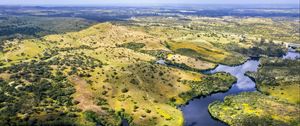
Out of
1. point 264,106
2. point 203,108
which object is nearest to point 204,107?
point 203,108

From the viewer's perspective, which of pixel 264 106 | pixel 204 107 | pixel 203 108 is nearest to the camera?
pixel 203 108

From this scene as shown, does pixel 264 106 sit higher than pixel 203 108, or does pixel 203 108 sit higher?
pixel 264 106

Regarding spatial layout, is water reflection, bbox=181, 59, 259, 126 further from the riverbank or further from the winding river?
the riverbank

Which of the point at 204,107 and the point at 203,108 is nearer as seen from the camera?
the point at 203,108

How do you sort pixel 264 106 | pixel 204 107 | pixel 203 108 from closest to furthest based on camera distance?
pixel 203 108, pixel 204 107, pixel 264 106

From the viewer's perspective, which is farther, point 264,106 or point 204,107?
point 264,106

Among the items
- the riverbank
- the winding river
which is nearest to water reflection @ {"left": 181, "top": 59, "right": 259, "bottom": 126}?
the winding river

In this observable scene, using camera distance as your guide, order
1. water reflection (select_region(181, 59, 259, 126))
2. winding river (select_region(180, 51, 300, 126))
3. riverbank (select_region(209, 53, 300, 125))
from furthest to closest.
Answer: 1. riverbank (select_region(209, 53, 300, 125))
2. winding river (select_region(180, 51, 300, 126))
3. water reflection (select_region(181, 59, 259, 126))

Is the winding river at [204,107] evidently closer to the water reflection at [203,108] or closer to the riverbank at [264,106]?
the water reflection at [203,108]

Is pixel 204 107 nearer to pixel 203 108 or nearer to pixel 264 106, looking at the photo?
pixel 203 108

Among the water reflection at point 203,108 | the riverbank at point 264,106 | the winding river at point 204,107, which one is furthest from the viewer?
the riverbank at point 264,106

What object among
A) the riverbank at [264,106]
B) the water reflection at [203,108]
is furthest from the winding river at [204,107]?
the riverbank at [264,106]
